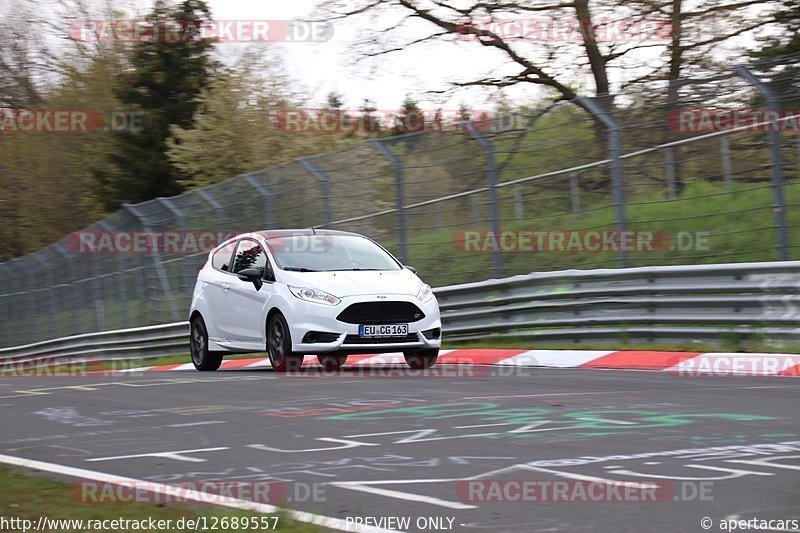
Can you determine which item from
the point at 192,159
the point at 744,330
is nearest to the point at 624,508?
the point at 744,330

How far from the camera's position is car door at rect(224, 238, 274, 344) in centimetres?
1376

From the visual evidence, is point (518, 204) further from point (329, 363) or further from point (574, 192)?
point (329, 363)

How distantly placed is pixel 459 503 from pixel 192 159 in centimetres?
3538

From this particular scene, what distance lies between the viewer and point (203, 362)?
15.8m

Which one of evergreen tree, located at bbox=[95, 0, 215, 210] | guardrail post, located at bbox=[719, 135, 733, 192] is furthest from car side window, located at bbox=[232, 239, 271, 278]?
evergreen tree, located at bbox=[95, 0, 215, 210]

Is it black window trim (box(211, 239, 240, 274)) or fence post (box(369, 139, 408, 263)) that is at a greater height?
fence post (box(369, 139, 408, 263))

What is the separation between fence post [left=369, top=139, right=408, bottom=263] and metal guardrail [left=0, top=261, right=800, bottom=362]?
1.02 metres

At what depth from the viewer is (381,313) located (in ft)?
42.2

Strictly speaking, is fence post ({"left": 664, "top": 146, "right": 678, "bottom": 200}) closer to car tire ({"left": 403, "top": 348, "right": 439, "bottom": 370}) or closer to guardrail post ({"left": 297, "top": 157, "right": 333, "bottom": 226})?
car tire ({"left": 403, "top": 348, "right": 439, "bottom": 370})

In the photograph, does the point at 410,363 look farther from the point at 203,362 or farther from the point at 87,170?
the point at 87,170

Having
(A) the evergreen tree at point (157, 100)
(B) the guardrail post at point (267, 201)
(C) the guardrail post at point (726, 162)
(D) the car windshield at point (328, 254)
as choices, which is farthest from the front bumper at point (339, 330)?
(A) the evergreen tree at point (157, 100)

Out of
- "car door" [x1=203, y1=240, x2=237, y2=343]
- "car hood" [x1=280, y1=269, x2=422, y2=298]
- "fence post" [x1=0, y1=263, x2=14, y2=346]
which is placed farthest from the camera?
"fence post" [x1=0, y1=263, x2=14, y2=346]

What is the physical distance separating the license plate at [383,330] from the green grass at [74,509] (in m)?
6.93

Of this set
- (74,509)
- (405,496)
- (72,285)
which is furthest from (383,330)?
(72,285)
